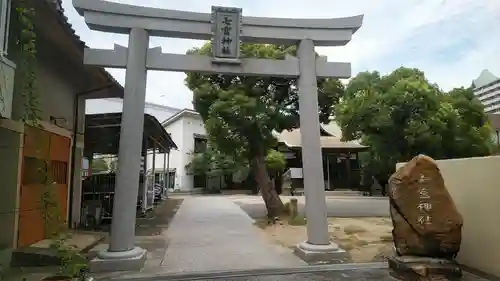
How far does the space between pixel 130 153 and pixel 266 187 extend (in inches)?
270

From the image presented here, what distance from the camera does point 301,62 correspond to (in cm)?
685

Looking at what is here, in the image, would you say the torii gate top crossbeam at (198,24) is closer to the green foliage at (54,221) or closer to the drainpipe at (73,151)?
the drainpipe at (73,151)

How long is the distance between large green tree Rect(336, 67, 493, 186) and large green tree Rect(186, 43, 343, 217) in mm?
3085

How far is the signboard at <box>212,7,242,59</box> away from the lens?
654 cm

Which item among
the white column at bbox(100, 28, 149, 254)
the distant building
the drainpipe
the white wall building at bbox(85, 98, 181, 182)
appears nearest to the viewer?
the white column at bbox(100, 28, 149, 254)

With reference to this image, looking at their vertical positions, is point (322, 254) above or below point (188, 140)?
below

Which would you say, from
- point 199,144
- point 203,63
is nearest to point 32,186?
point 203,63

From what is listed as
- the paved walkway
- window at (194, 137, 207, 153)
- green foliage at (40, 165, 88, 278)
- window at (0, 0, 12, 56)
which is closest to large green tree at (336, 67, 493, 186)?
the paved walkway

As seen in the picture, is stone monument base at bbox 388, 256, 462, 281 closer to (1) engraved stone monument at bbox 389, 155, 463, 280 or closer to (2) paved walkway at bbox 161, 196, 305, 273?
(1) engraved stone monument at bbox 389, 155, 463, 280

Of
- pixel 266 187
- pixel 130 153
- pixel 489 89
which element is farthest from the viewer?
pixel 489 89

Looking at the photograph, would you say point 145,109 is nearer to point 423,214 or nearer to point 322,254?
point 322,254

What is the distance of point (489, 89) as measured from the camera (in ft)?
110

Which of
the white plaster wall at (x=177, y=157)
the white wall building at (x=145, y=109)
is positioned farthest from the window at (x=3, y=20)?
the white plaster wall at (x=177, y=157)

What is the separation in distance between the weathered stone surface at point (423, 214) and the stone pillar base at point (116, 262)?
159 inches
